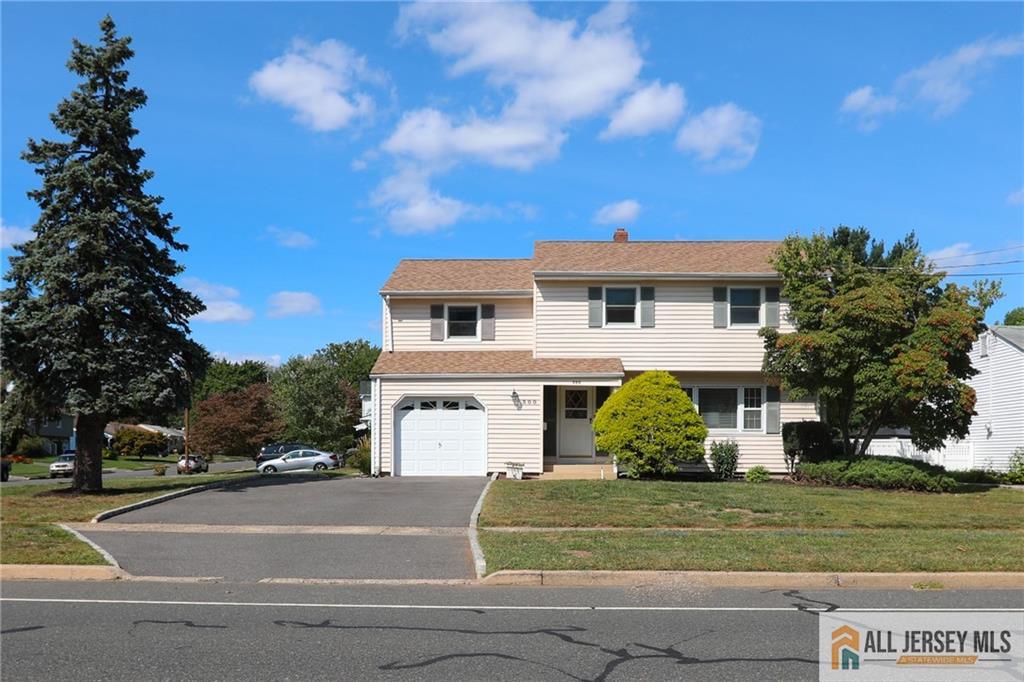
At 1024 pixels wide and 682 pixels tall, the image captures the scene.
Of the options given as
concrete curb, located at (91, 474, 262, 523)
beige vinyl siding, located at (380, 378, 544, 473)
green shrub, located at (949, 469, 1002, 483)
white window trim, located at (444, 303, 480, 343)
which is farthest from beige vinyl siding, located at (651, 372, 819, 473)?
concrete curb, located at (91, 474, 262, 523)

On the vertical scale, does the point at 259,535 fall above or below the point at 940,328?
below

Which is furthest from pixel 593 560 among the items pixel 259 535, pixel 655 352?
pixel 655 352

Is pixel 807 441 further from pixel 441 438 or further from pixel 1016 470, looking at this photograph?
pixel 441 438

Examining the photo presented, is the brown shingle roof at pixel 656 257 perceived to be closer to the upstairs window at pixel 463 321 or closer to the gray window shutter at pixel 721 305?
the gray window shutter at pixel 721 305

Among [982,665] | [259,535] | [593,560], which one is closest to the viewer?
[982,665]

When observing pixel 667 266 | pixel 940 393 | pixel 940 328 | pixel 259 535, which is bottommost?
pixel 259 535

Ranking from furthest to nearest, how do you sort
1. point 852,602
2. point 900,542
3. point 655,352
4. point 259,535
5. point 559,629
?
1. point 655,352
2. point 259,535
3. point 900,542
4. point 852,602
5. point 559,629

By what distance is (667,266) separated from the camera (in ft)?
85.6

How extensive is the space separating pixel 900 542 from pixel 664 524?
12.3 ft

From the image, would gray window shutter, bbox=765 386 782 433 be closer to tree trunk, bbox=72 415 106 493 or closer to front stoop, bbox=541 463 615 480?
front stoop, bbox=541 463 615 480

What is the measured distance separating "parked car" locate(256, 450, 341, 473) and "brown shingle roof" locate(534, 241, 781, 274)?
20752 mm

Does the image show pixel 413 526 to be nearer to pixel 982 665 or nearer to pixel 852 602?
pixel 852 602

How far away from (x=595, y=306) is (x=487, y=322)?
3.54 m

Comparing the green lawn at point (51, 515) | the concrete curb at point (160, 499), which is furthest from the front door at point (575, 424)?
the green lawn at point (51, 515)
